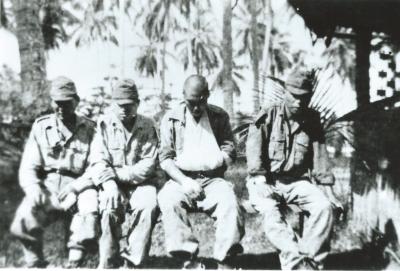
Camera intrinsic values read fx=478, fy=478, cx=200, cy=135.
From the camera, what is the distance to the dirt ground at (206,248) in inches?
156

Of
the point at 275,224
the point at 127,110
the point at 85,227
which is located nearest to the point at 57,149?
the point at 127,110

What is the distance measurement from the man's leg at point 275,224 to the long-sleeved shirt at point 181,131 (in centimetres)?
36

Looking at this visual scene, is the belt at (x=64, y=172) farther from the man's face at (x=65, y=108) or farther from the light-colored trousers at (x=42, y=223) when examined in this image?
the man's face at (x=65, y=108)

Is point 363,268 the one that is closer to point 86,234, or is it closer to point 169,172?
point 169,172

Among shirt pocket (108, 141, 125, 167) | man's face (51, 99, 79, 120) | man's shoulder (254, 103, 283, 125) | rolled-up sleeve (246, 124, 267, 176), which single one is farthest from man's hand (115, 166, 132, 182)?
man's shoulder (254, 103, 283, 125)

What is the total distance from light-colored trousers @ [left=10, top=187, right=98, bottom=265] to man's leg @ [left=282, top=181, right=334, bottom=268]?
1557 millimetres

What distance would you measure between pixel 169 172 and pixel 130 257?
0.74m

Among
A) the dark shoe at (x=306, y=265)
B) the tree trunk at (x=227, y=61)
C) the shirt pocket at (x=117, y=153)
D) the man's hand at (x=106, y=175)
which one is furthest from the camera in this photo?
the tree trunk at (x=227, y=61)

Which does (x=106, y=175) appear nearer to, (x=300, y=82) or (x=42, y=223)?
(x=42, y=223)

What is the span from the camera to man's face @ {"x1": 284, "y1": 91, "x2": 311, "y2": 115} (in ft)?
13.1

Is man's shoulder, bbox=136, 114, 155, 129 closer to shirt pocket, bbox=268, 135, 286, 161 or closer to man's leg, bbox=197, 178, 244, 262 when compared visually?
man's leg, bbox=197, 178, 244, 262

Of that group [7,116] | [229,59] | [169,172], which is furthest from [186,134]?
[229,59]

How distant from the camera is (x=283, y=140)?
158 inches

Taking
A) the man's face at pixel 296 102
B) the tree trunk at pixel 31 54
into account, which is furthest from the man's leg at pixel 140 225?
the tree trunk at pixel 31 54
